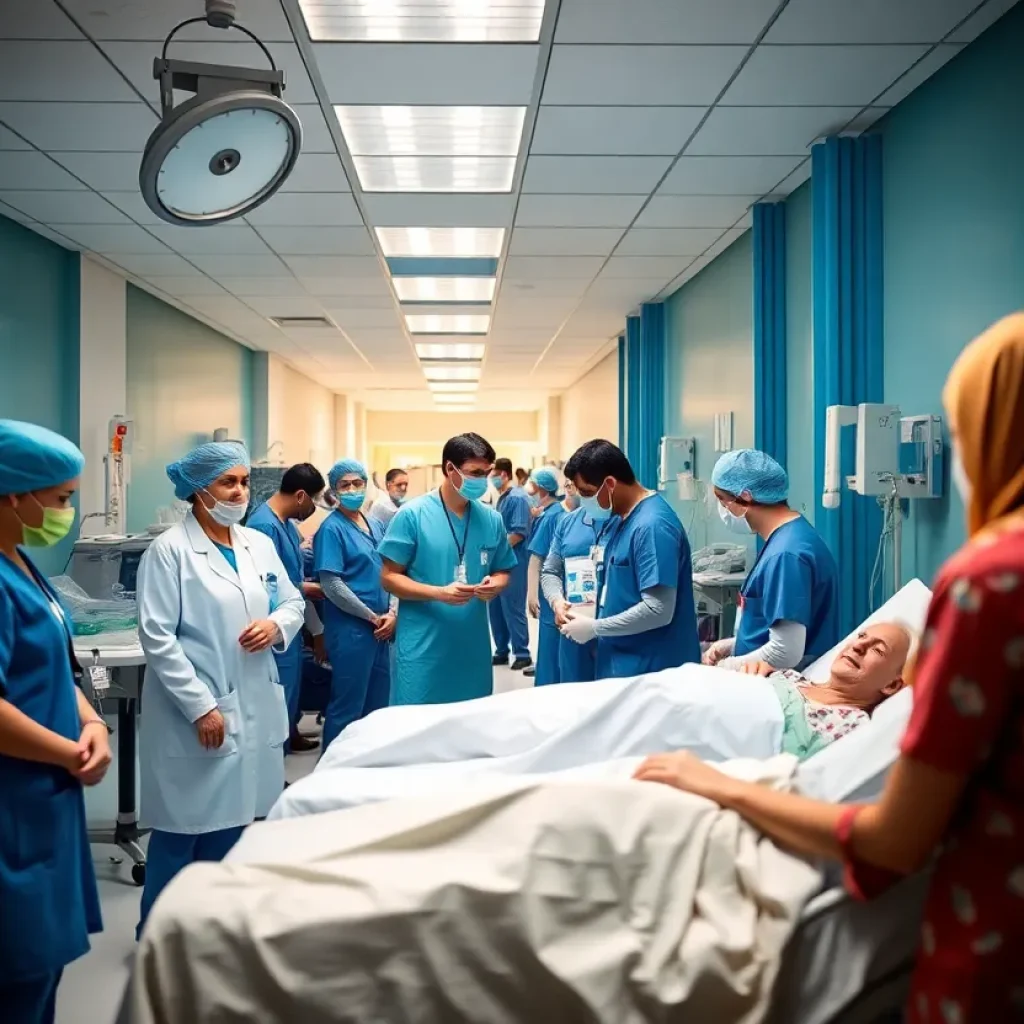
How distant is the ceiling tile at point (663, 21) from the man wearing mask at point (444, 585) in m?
1.37

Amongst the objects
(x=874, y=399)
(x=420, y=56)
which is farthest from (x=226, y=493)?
(x=874, y=399)

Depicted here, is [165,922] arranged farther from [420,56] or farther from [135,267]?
[135,267]

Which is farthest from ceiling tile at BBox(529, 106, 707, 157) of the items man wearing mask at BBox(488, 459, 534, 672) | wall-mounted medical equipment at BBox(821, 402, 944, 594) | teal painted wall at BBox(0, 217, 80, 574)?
man wearing mask at BBox(488, 459, 534, 672)

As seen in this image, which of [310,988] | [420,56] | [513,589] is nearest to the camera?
[310,988]

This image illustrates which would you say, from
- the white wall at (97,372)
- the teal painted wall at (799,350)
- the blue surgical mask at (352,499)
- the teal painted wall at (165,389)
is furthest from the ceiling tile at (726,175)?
the teal painted wall at (165,389)

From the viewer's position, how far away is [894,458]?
3.17m

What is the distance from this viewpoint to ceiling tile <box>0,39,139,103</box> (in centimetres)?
278

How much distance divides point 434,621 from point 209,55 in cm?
195

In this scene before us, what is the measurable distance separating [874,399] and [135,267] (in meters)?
4.30

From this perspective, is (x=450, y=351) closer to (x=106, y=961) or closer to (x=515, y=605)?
(x=515, y=605)

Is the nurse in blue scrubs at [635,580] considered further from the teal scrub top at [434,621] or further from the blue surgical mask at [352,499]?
the blue surgical mask at [352,499]

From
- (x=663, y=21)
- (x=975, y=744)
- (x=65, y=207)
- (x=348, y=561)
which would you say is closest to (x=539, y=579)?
(x=348, y=561)

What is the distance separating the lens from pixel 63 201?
14.0ft

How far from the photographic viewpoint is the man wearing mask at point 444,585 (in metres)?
3.30
